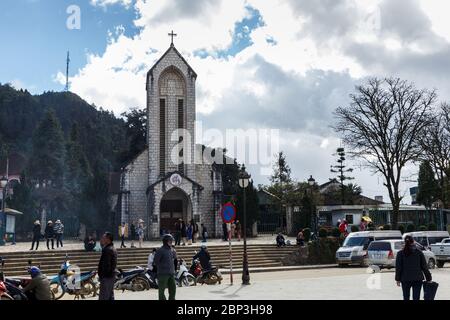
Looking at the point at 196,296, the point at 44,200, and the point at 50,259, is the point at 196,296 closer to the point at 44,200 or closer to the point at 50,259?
the point at 50,259

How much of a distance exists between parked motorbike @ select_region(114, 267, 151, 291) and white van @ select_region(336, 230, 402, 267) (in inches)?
525

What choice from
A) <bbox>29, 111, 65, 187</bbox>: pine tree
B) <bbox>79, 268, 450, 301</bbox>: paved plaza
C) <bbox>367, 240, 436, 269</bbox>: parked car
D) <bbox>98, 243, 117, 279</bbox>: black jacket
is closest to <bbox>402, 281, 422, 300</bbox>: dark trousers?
<bbox>79, 268, 450, 301</bbox>: paved plaza

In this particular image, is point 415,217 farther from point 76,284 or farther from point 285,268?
point 76,284

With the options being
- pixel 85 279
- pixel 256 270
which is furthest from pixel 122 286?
pixel 256 270

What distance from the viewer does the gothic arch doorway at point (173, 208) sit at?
4297cm

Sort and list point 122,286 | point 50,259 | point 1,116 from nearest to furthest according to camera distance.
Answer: point 122,286 < point 50,259 < point 1,116

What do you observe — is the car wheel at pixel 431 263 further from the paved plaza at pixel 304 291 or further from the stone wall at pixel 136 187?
the stone wall at pixel 136 187

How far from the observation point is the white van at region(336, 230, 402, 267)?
27.1 m

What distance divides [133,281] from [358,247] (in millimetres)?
14010

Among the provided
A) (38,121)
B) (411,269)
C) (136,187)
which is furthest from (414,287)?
(38,121)

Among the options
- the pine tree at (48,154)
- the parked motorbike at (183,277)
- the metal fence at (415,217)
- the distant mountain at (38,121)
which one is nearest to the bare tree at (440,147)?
the metal fence at (415,217)

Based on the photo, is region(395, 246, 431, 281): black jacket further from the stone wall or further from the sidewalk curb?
the stone wall

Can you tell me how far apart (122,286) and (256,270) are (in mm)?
10145

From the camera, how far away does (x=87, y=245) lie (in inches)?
1065
